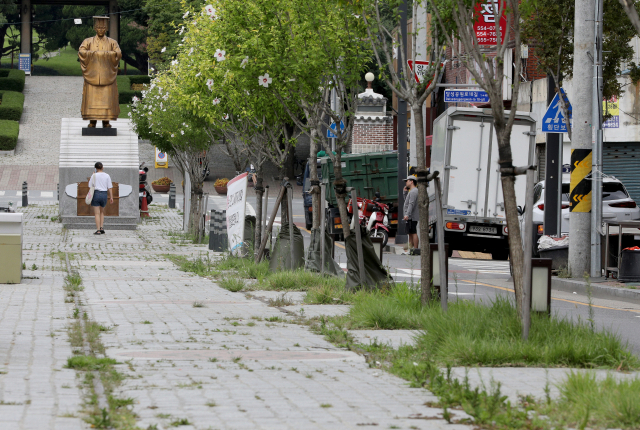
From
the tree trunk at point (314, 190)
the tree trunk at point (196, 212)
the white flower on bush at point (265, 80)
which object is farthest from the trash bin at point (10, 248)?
the tree trunk at point (196, 212)

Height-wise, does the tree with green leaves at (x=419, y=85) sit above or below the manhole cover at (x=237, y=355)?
above

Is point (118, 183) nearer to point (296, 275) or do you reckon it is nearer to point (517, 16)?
point (296, 275)

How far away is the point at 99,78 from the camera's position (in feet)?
103

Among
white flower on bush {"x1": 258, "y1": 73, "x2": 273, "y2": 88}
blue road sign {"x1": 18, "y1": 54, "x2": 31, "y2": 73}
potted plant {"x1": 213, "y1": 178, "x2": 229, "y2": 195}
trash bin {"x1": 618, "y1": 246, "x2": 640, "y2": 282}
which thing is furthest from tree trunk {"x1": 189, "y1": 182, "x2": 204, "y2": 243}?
blue road sign {"x1": 18, "y1": 54, "x2": 31, "y2": 73}

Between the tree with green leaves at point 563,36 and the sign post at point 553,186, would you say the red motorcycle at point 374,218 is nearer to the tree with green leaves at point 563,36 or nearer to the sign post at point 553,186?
the sign post at point 553,186

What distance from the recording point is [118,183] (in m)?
28.7

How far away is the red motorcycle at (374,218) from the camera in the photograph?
24.6 m

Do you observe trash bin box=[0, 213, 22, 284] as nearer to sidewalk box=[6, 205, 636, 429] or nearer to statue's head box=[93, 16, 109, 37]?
sidewalk box=[6, 205, 636, 429]

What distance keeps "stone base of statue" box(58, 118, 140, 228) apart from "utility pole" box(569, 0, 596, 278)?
1537 cm

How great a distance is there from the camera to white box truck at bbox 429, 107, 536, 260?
20688 millimetres

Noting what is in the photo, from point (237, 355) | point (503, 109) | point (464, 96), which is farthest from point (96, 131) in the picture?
point (237, 355)

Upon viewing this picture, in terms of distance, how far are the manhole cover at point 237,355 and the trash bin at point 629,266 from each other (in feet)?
27.6

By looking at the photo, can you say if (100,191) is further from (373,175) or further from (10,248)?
(10,248)

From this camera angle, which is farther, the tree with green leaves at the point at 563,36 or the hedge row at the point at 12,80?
the hedge row at the point at 12,80
